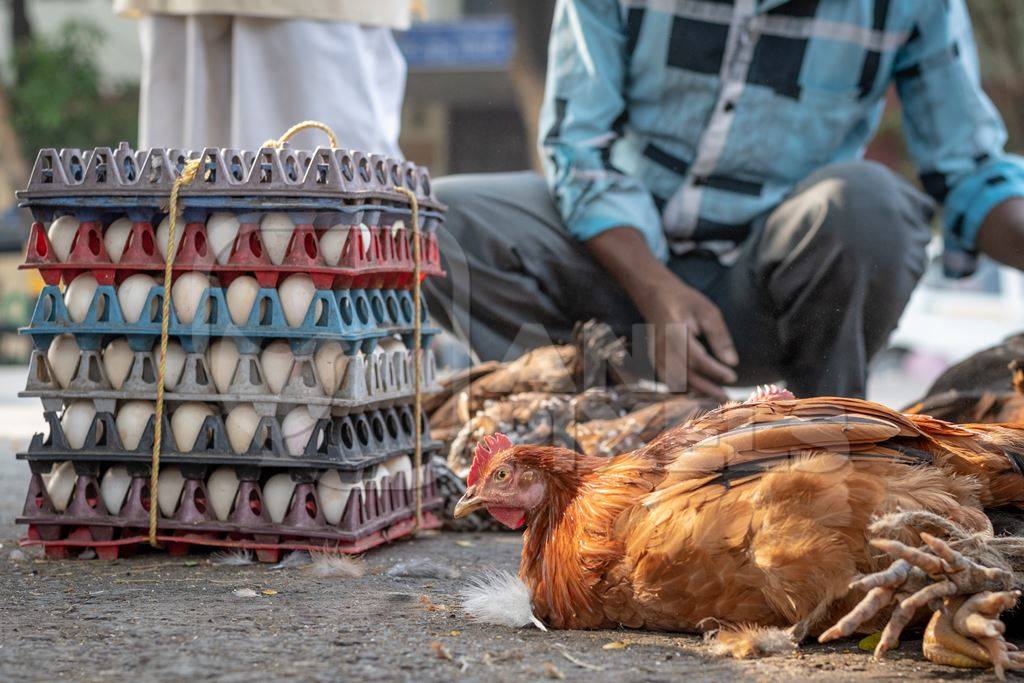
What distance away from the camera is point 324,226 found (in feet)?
8.98

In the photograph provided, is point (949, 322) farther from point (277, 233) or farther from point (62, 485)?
point (62, 485)

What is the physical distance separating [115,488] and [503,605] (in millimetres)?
1140

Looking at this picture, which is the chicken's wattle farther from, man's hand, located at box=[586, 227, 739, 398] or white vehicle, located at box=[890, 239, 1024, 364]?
white vehicle, located at box=[890, 239, 1024, 364]

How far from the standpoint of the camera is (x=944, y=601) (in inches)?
76.7

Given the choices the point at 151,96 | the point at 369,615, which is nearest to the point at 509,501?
the point at 369,615

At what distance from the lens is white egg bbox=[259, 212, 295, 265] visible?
2.74m

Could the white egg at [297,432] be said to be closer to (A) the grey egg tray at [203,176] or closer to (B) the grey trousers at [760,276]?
(A) the grey egg tray at [203,176]

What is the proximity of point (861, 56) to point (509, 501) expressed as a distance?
2501 millimetres

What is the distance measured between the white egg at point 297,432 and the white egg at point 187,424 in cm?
20

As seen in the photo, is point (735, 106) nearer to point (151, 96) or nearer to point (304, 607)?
point (151, 96)

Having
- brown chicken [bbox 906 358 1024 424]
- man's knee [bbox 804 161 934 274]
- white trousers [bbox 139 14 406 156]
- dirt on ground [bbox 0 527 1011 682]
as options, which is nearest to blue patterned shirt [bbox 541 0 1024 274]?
man's knee [bbox 804 161 934 274]

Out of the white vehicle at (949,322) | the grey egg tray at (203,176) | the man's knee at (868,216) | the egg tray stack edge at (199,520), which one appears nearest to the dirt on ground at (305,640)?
the egg tray stack edge at (199,520)

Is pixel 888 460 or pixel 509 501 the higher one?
pixel 888 460

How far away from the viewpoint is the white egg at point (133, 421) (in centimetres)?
280
